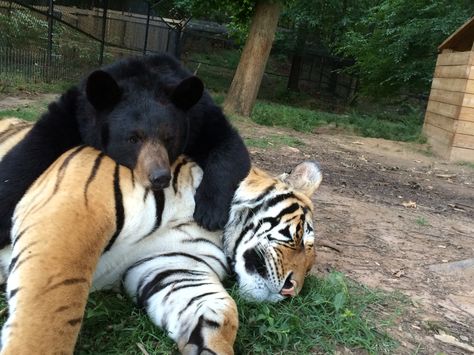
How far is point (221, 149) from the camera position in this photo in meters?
2.90

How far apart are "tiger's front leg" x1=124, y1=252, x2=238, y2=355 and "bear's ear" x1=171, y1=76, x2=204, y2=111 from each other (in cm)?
79

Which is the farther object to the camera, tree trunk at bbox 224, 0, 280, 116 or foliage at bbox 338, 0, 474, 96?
foliage at bbox 338, 0, 474, 96

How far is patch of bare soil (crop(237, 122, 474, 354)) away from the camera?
2.80 meters

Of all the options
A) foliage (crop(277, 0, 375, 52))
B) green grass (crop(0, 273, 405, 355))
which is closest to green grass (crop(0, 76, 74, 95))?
green grass (crop(0, 273, 405, 355))

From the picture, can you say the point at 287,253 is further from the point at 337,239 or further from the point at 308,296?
the point at 337,239

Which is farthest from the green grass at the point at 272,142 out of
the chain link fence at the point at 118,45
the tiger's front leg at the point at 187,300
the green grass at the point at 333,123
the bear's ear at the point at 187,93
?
the tiger's front leg at the point at 187,300

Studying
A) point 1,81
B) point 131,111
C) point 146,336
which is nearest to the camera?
point 146,336

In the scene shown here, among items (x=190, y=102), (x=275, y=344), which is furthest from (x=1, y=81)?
(x=275, y=344)

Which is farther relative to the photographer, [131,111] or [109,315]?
[131,111]

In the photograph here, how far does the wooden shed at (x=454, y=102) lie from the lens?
364 inches

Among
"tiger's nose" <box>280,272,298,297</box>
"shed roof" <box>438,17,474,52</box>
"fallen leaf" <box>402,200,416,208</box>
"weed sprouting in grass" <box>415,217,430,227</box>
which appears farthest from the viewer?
"shed roof" <box>438,17,474,52</box>

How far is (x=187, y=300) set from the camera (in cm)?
240

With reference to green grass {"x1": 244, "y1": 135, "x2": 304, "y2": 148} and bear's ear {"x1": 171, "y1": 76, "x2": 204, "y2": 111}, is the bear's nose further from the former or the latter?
green grass {"x1": 244, "y1": 135, "x2": 304, "y2": 148}

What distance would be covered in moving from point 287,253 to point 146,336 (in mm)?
814
